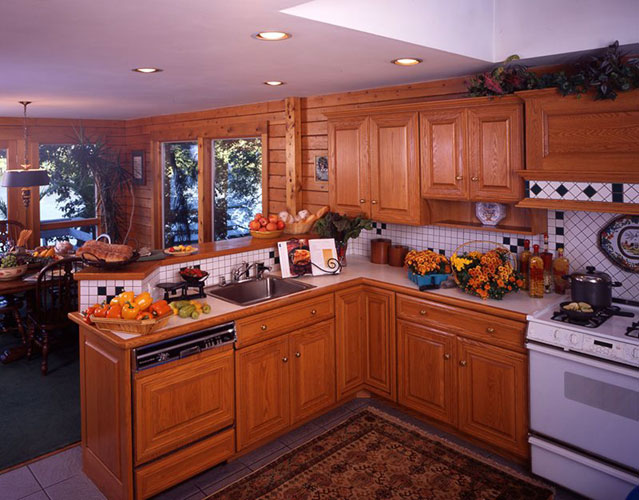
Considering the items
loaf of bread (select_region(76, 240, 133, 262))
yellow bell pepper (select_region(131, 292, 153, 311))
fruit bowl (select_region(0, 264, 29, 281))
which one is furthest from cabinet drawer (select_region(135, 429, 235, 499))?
fruit bowl (select_region(0, 264, 29, 281))

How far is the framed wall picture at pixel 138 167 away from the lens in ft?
24.2

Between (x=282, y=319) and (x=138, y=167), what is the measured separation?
5005mm

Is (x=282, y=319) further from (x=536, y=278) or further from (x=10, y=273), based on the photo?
(x=10, y=273)

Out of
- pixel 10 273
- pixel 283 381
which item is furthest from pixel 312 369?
pixel 10 273

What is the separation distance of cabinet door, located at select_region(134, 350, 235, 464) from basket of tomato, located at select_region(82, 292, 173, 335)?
0.24 m

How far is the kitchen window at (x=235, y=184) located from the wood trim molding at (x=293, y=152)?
85 centimetres

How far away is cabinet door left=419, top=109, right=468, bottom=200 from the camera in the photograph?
11.5 feet

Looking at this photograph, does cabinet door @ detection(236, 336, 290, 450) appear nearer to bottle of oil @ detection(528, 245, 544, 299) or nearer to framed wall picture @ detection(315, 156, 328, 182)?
bottle of oil @ detection(528, 245, 544, 299)

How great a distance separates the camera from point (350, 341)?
3824mm

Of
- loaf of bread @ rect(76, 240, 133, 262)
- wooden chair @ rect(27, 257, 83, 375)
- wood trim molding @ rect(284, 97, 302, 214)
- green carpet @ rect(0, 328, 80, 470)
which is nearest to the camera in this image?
loaf of bread @ rect(76, 240, 133, 262)

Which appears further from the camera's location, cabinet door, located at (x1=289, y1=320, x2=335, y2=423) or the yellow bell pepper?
cabinet door, located at (x1=289, y1=320, x2=335, y2=423)

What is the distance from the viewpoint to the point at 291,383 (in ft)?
11.2

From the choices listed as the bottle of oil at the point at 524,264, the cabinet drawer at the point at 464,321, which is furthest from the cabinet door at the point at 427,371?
the bottle of oil at the point at 524,264

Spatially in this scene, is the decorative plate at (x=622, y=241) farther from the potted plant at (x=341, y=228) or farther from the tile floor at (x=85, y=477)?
the potted plant at (x=341, y=228)
